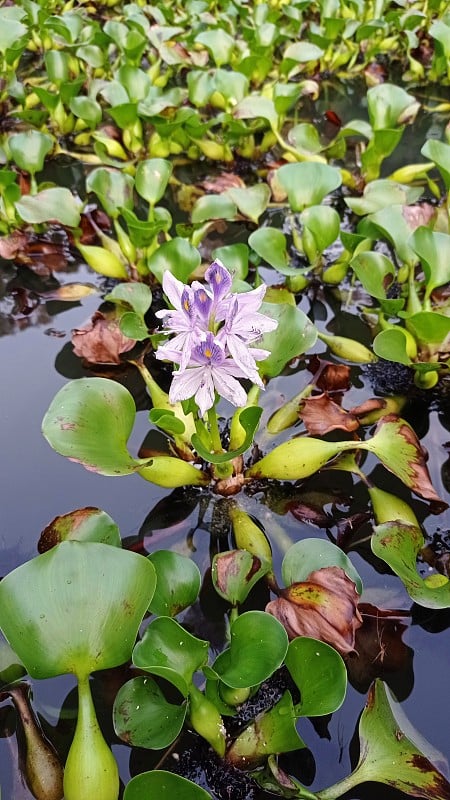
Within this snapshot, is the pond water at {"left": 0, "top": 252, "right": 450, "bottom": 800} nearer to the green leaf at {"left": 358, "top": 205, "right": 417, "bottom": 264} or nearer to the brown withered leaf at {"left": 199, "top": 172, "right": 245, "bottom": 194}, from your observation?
the green leaf at {"left": 358, "top": 205, "right": 417, "bottom": 264}

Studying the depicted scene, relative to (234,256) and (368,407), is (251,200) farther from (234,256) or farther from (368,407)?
(368,407)

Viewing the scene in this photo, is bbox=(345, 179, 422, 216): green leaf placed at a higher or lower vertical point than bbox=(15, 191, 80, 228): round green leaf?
lower

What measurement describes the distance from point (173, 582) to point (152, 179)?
1.51m

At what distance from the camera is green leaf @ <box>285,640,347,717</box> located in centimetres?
101

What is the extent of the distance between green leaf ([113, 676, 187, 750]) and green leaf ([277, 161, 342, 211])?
156cm

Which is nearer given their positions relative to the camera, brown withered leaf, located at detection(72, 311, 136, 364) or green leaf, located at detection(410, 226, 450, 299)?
green leaf, located at detection(410, 226, 450, 299)

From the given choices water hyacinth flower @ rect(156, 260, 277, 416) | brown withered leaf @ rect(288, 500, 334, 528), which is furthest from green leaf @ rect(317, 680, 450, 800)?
water hyacinth flower @ rect(156, 260, 277, 416)

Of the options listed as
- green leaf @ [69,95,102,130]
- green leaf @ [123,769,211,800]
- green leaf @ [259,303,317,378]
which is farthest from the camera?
green leaf @ [69,95,102,130]

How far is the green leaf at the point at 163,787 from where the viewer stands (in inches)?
35.0

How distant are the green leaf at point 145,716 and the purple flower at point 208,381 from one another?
1.56 ft

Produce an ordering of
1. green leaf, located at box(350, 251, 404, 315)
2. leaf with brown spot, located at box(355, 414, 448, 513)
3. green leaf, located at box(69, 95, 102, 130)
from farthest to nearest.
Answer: green leaf, located at box(69, 95, 102, 130)
green leaf, located at box(350, 251, 404, 315)
leaf with brown spot, located at box(355, 414, 448, 513)

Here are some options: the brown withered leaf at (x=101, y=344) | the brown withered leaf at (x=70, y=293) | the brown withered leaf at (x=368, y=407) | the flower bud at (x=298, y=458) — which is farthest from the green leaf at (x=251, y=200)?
the flower bud at (x=298, y=458)

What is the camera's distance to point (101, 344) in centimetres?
188

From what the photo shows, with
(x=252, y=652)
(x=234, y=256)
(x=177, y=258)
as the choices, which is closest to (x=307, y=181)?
(x=234, y=256)
